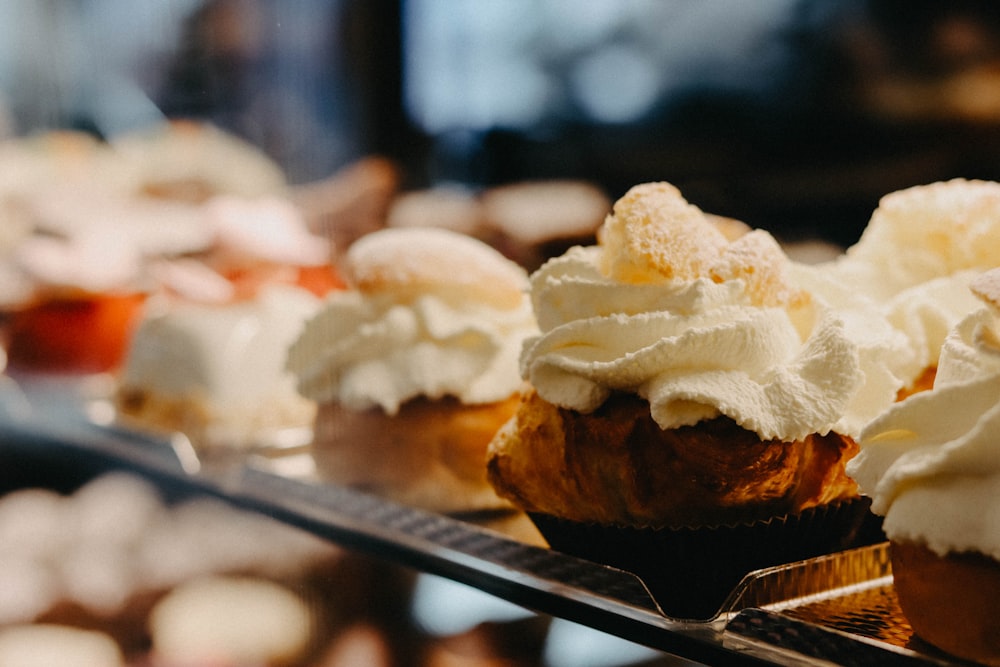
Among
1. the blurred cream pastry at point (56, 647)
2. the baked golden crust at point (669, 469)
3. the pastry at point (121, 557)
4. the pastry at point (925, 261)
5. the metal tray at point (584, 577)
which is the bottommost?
the blurred cream pastry at point (56, 647)

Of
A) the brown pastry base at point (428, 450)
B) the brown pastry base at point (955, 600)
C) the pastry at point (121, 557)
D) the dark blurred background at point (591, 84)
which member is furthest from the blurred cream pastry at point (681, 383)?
the pastry at point (121, 557)

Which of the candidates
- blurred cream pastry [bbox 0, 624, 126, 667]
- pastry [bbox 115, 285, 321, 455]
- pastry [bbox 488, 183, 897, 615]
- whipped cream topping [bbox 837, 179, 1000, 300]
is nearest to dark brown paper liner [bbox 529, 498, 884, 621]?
pastry [bbox 488, 183, 897, 615]

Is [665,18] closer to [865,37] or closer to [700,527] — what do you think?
[865,37]

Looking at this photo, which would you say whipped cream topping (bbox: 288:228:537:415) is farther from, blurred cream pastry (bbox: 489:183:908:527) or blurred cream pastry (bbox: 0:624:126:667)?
blurred cream pastry (bbox: 0:624:126:667)

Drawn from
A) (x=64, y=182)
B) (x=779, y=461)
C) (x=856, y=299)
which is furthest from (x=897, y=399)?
(x=64, y=182)

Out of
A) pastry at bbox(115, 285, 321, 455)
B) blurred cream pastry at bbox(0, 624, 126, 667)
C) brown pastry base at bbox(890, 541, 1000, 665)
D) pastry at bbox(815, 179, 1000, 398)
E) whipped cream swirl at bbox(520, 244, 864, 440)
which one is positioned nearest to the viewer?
brown pastry base at bbox(890, 541, 1000, 665)

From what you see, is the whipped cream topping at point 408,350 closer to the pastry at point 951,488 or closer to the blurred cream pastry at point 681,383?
the blurred cream pastry at point 681,383

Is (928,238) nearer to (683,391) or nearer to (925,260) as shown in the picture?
(925,260)

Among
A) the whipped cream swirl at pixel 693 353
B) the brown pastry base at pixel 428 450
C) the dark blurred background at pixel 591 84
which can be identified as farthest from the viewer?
the dark blurred background at pixel 591 84
